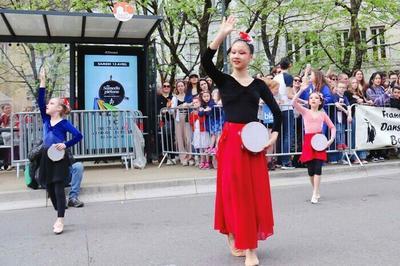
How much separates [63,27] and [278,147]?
5171mm

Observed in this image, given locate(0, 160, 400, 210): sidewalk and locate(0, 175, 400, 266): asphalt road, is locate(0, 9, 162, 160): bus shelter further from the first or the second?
locate(0, 175, 400, 266): asphalt road

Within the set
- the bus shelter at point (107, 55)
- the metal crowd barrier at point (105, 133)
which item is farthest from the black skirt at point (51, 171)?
the bus shelter at point (107, 55)

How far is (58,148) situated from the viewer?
20.0 ft

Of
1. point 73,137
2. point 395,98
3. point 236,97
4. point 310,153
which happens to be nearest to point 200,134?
point 310,153

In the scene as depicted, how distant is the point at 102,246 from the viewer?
5.41 m

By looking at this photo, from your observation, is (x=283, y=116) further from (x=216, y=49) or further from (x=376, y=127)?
(x=216, y=49)

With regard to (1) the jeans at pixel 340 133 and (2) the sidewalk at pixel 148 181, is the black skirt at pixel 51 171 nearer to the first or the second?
(2) the sidewalk at pixel 148 181

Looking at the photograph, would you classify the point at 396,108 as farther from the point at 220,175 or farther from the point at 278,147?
the point at 220,175

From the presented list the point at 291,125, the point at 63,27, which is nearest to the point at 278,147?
the point at 291,125

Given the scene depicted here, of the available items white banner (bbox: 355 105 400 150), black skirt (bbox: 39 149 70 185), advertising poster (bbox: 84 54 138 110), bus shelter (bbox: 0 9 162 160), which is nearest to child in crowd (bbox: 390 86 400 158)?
white banner (bbox: 355 105 400 150)

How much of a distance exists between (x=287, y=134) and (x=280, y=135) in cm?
19

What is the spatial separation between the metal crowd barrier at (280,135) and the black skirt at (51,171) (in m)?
4.50

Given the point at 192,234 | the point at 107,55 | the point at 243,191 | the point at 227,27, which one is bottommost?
the point at 192,234

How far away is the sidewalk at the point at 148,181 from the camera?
8.14 m
